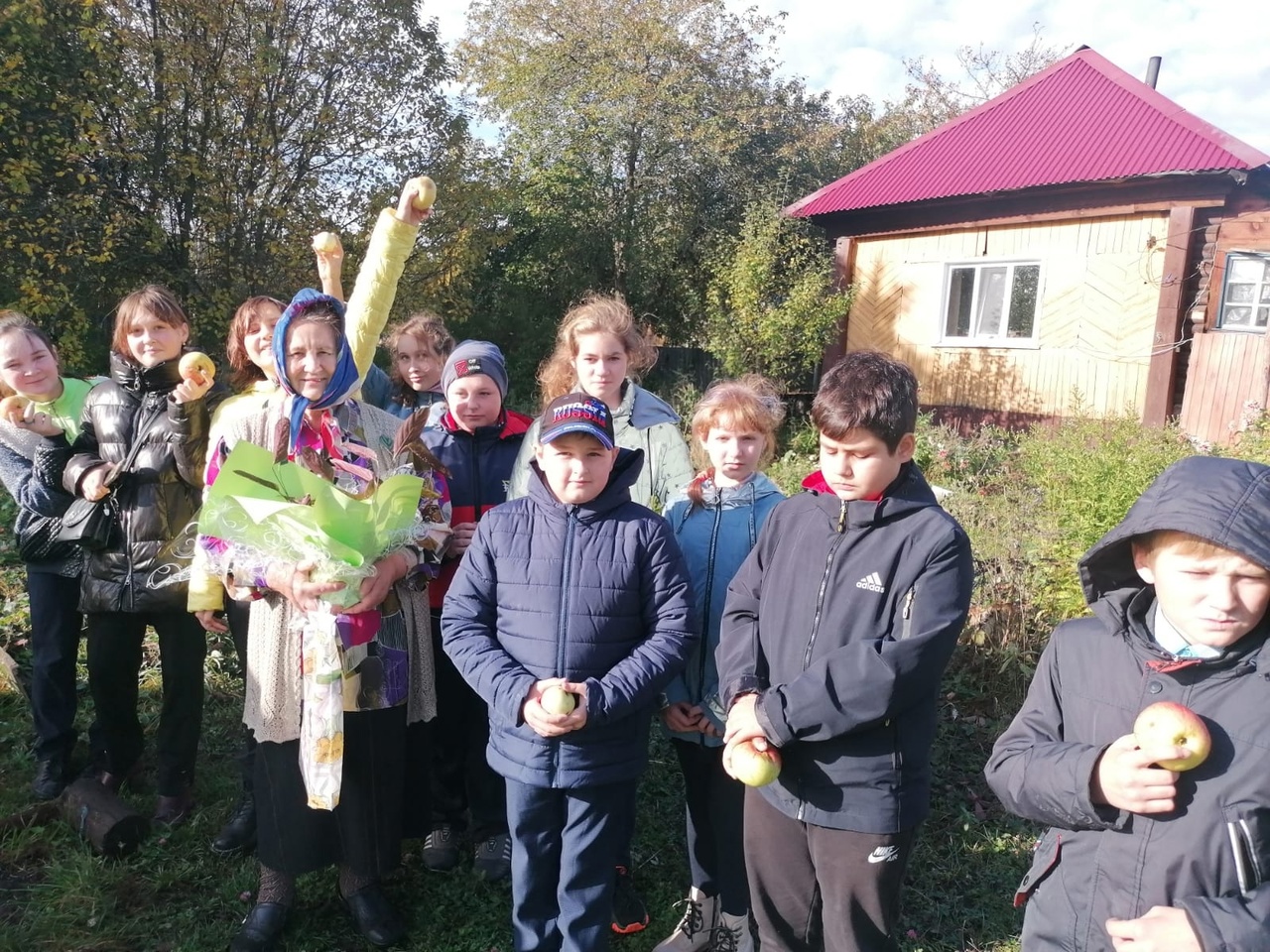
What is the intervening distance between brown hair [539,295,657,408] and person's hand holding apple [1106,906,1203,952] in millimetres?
2166

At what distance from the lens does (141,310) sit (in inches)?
114

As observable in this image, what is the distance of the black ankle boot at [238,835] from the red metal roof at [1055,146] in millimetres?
10629

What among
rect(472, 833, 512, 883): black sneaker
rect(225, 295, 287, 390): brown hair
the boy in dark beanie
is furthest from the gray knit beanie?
rect(472, 833, 512, 883): black sneaker

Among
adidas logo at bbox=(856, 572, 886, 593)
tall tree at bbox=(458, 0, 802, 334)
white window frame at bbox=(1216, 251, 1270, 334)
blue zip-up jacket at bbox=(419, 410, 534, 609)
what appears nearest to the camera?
adidas logo at bbox=(856, 572, 886, 593)

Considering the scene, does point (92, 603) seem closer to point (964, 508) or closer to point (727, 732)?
point (727, 732)

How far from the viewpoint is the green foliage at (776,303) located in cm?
1191

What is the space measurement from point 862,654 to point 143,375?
107 inches

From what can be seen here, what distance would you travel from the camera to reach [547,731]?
209cm

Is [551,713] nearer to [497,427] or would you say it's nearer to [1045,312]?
[497,427]

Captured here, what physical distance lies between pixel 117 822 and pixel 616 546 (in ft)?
7.38

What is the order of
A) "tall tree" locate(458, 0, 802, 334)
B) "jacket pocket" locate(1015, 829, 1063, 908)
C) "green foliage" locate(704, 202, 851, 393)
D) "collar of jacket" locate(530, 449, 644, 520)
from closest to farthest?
"jacket pocket" locate(1015, 829, 1063, 908), "collar of jacket" locate(530, 449, 644, 520), "green foliage" locate(704, 202, 851, 393), "tall tree" locate(458, 0, 802, 334)

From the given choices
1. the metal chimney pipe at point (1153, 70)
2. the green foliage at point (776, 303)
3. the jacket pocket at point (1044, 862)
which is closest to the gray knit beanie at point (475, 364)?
the jacket pocket at point (1044, 862)

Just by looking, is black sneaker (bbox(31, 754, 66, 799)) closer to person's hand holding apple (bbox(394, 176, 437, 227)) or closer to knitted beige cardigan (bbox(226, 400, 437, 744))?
knitted beige cardigan (bbox(226, 400, 437, 744))

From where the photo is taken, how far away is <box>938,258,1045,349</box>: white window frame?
10.5 m
